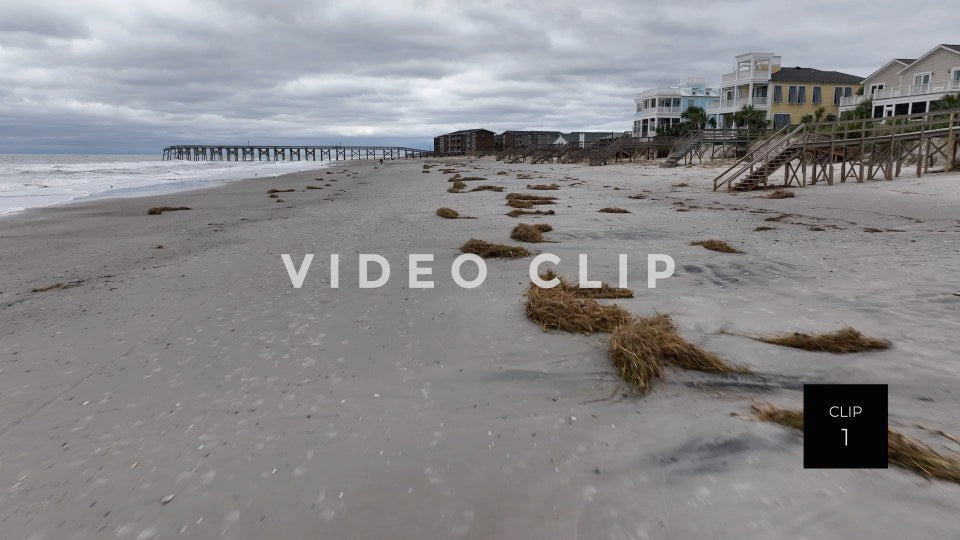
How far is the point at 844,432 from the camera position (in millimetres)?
2891

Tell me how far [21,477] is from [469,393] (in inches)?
98.1

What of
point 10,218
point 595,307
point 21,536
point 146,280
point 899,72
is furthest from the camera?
point 899,72

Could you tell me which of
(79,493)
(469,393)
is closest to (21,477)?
(79,493)

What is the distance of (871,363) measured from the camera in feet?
13.0

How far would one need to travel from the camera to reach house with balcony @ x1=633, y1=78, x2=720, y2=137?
246 feet

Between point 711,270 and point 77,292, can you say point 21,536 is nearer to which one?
point 77,292

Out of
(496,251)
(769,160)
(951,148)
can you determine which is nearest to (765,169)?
(769,160)

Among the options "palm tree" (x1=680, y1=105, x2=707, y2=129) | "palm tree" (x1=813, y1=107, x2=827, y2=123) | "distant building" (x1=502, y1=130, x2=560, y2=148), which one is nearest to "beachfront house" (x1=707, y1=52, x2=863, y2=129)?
"palm tree" (x1=813, y1=107, x2=827, y2=123)

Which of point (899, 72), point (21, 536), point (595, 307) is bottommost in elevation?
point (21, 536)

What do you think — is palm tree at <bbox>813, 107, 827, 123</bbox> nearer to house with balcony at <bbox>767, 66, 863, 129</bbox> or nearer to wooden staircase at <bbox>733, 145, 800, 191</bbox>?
house with balcony at <bbox>767, 66, 863, 129</bbox>

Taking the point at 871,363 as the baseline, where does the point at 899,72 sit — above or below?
above

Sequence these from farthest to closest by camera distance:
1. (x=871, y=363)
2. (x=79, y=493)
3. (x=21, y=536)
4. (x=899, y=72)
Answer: (x=899, y=72) < (x=871, y=363) < (x=79, y=493) < (x=21, y=536)

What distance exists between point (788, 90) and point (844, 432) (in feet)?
202

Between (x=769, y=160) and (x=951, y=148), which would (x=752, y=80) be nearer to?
(x=951, y=148)
